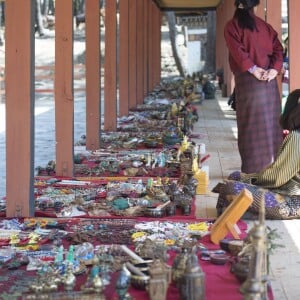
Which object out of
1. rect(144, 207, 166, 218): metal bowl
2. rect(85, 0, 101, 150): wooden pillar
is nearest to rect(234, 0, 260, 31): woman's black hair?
rect(144, 207, 166, 218): metal bowl

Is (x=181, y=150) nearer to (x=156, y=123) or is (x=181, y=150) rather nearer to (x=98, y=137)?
(x=98, y=137)

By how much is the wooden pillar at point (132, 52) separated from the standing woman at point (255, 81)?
6872 millimetres

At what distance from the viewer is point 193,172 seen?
20.1ft

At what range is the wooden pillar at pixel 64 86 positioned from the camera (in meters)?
6.58

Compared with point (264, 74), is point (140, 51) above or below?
above

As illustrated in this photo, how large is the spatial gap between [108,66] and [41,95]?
11.4 m

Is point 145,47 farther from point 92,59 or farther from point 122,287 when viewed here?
A: point 122,287

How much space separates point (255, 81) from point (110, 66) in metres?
4.05

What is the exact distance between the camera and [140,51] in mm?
14883

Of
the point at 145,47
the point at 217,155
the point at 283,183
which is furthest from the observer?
the point at 145,47

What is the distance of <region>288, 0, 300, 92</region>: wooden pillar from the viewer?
6598 mm

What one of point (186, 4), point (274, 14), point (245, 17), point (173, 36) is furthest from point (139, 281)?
point (173, 36)

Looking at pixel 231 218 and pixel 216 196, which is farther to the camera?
pixel 216 196

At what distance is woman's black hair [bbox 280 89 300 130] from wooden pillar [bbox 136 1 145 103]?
925 centimetres
